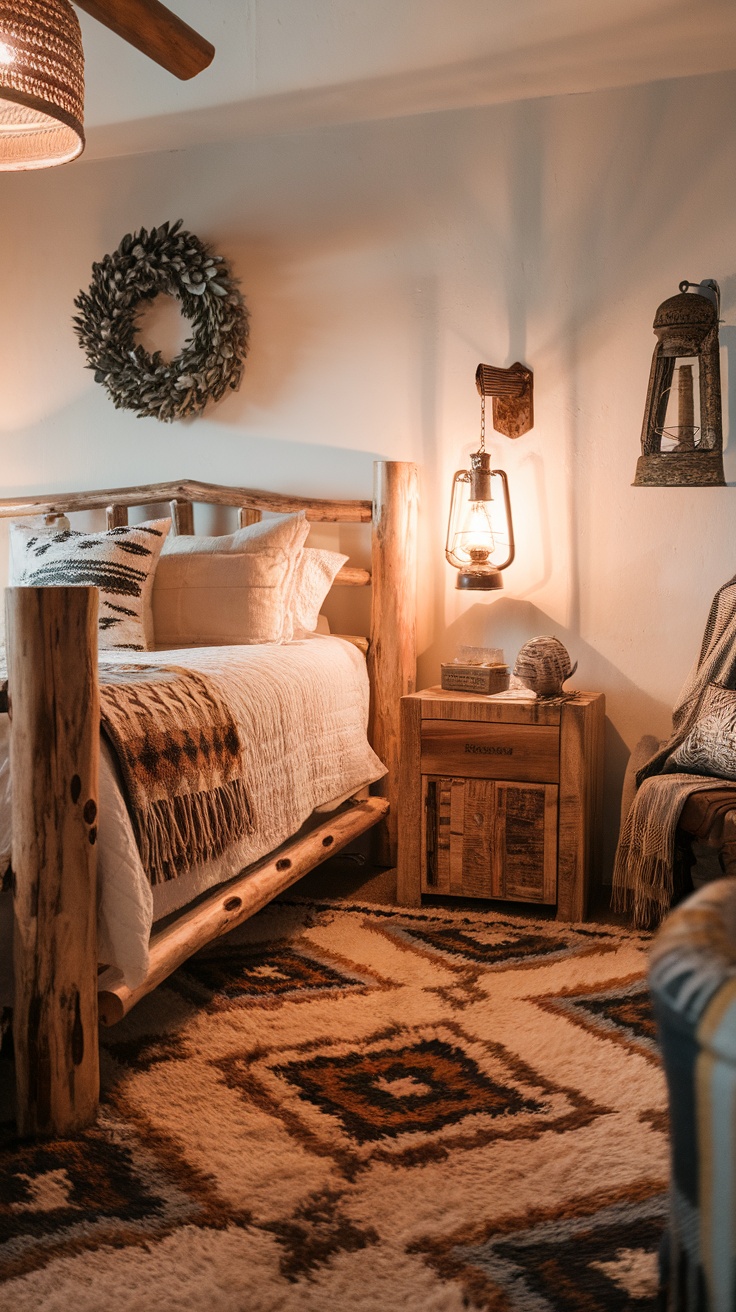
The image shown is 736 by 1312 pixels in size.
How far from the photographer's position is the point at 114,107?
3.48 meters

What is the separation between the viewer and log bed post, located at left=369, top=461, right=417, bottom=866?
10.8 feet

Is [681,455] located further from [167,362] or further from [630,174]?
[167,362]

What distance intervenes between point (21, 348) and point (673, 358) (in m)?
2.42

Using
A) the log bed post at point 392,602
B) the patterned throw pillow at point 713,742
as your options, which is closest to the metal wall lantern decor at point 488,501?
the log bed post at point 392,602

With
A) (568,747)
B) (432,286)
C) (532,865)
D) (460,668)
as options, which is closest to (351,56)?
(432,286)

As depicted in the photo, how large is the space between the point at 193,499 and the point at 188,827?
1800 mm

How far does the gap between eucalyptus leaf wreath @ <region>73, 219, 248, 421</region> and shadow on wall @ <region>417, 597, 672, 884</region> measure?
46.6 inches

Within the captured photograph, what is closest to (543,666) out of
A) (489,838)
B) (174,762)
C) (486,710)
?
(486,710)

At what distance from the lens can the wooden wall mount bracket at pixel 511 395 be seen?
321cm

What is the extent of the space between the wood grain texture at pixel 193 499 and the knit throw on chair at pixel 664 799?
1.11 m

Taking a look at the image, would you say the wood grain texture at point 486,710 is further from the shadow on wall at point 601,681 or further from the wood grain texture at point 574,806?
the shadow on wall at point 601,681

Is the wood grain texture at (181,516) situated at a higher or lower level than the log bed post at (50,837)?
higher

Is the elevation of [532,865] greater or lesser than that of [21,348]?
lesser

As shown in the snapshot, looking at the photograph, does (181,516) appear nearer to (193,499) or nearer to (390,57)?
(193,499)
